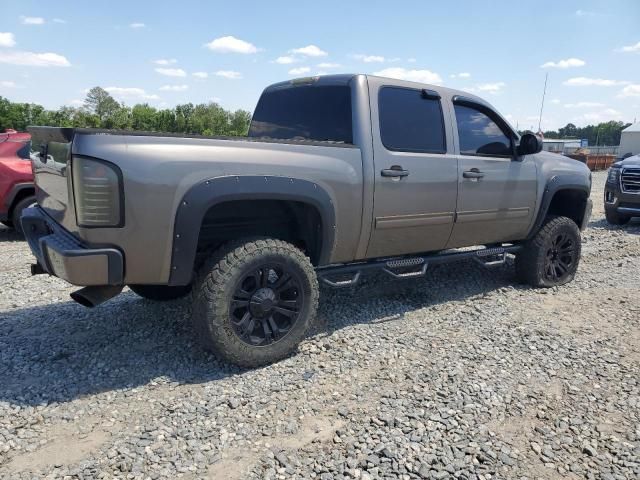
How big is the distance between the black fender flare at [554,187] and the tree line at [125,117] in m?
38.3

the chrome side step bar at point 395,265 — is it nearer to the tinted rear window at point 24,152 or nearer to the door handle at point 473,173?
the door handle at point 473,173

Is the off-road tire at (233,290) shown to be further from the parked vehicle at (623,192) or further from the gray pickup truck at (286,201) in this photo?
the parked vehicle at (623,192)

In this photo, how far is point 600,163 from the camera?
3119 centimetres

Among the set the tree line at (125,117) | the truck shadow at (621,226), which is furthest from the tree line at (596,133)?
the truck shadow at (621,226)

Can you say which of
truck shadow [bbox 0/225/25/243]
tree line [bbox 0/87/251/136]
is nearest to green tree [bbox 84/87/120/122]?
tree line [bbox 0/87/251/136]

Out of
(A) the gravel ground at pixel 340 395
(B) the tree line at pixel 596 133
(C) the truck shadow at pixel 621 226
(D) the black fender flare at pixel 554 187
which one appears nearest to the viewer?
(A) the gravel ground at pixel 340 395

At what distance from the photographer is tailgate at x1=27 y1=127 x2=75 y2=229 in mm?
2910

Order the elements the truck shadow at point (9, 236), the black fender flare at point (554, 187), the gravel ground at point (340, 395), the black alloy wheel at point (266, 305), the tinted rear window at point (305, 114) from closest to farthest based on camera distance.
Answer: the gravel ground at point (340, 395) → the black alloy wheel at point (266, 305) → the tinted rear window at point (305, 114) → the black fender flare at point (554, 187) → the truck shadow at point (9, 236)

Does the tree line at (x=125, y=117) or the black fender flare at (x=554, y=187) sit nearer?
the black fender flare at (x=554, y=187)

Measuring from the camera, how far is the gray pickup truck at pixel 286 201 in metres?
2.85

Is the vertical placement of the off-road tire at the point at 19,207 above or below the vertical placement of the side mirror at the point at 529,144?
below

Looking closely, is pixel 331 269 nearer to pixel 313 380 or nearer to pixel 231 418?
pixel 313 380

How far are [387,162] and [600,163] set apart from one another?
106 ft

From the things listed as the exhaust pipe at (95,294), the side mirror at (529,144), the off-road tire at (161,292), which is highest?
the side mirror at (529,144)
